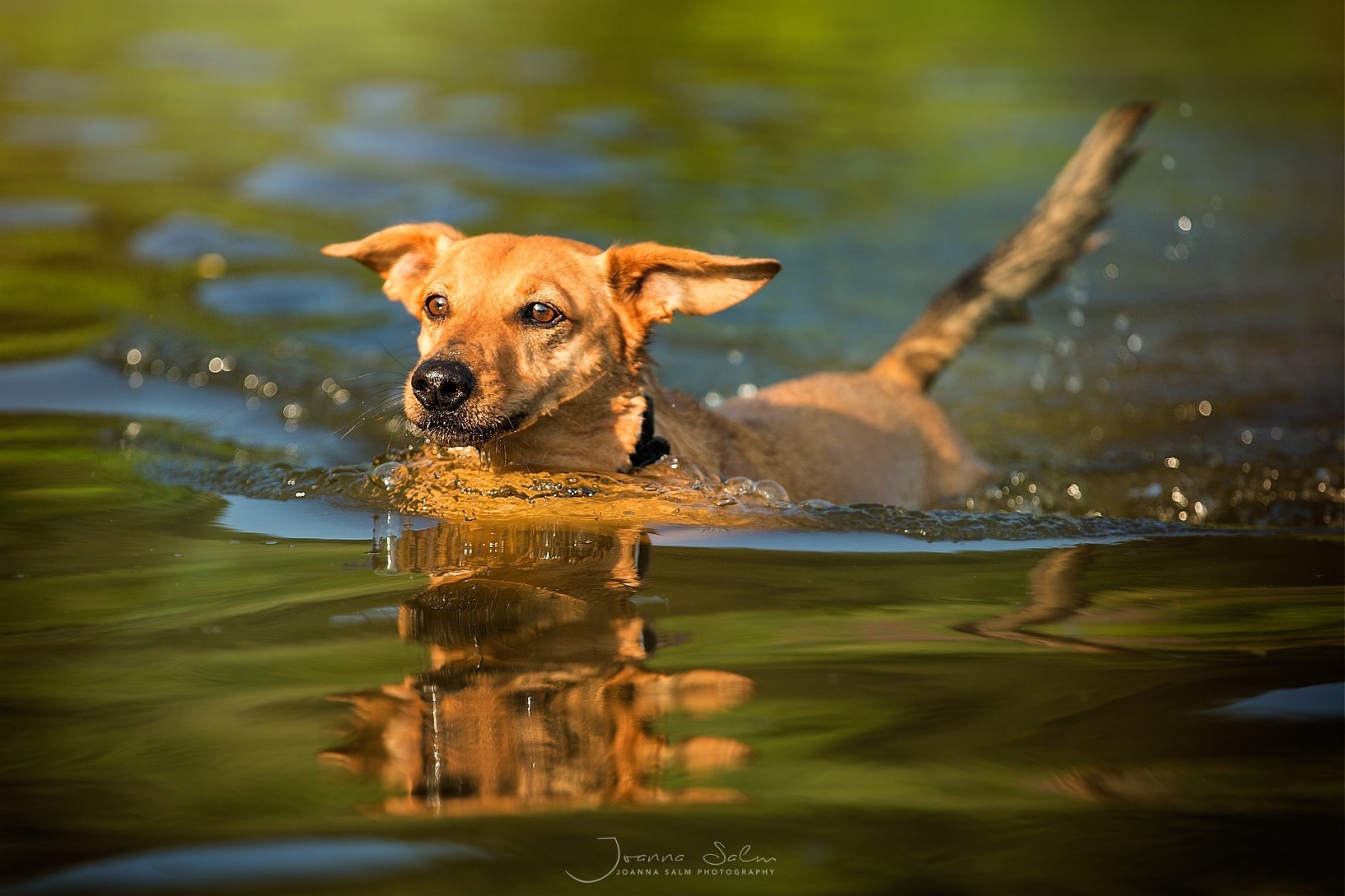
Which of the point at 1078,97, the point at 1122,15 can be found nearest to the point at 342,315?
the point at 1078,97

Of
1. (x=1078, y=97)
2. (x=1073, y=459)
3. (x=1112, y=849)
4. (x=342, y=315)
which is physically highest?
(x=1078, y=97)

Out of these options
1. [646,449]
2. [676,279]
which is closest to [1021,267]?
[676,279]

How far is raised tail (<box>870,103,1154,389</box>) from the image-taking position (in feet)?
25.6

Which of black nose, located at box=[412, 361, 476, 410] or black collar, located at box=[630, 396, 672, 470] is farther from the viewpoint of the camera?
black collar, located at box=[630, 396, 672, 470]

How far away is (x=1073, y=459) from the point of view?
8.40m

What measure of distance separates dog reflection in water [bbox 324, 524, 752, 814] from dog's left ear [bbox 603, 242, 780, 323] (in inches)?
61.2

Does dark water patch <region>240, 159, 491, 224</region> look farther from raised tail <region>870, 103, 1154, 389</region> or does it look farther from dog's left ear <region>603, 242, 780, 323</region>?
dog's left ear <region>603, 242, 780, 323</region>

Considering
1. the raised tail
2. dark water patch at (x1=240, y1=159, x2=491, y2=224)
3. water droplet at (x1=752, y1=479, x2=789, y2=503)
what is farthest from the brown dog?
dark water patch at (x1=240, y1=159, x2=491, y2=224)

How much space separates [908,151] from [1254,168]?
345 centimetres

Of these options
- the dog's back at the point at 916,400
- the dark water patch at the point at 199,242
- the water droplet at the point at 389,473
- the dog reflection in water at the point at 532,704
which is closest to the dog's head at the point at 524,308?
the water droplet at the point at 389,473

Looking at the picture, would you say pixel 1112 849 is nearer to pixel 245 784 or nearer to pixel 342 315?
pixel 245 784

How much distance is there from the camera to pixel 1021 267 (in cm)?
789

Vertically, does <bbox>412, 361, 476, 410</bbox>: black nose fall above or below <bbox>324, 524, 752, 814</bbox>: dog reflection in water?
above

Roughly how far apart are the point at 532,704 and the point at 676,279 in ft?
9.29
